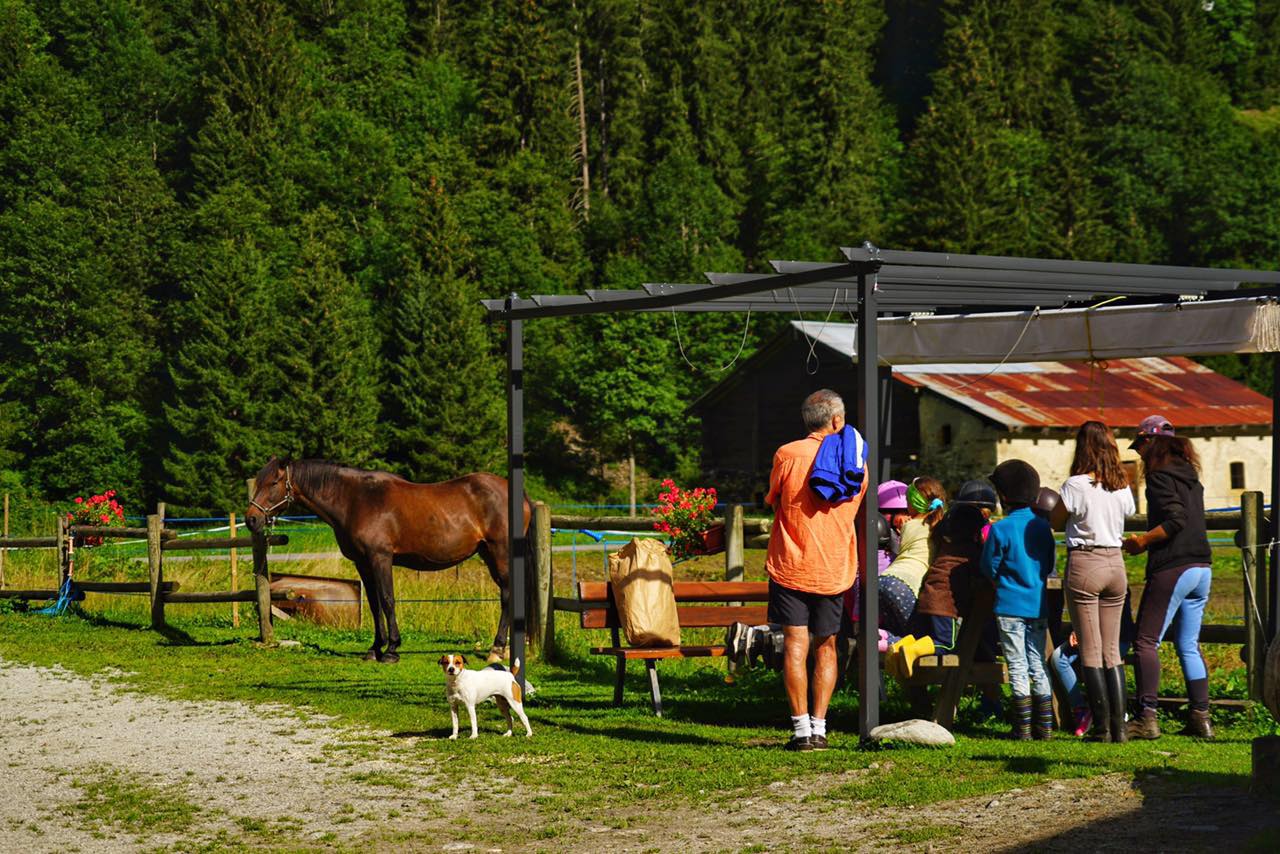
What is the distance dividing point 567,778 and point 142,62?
57.7 m

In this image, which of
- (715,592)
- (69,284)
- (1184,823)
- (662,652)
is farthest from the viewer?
(69,284)

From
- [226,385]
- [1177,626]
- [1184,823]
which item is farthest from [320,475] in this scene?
[226,385]

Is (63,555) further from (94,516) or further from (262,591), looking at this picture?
(262,591)

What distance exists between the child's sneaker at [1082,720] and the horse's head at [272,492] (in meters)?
8.50

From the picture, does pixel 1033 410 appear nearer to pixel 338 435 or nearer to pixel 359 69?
pixel 338 435

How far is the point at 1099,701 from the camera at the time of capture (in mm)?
8789

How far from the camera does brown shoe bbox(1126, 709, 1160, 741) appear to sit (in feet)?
29.1

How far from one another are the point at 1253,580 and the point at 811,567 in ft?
10.2

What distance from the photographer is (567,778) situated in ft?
27.2

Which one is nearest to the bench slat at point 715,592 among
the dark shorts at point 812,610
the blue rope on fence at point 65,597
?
the dark shorts at point 812,610

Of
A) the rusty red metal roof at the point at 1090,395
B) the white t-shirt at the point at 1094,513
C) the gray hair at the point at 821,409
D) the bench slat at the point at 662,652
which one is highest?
the rusty red metal roof at the point at 1090,395

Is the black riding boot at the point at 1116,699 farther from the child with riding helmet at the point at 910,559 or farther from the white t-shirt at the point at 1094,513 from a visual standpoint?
the child with riding helmet at the point at 910,559

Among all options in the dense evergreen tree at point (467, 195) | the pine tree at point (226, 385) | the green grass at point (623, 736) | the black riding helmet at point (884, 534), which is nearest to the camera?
the green grass at point (623, 736)

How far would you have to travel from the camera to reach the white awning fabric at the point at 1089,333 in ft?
31.6
